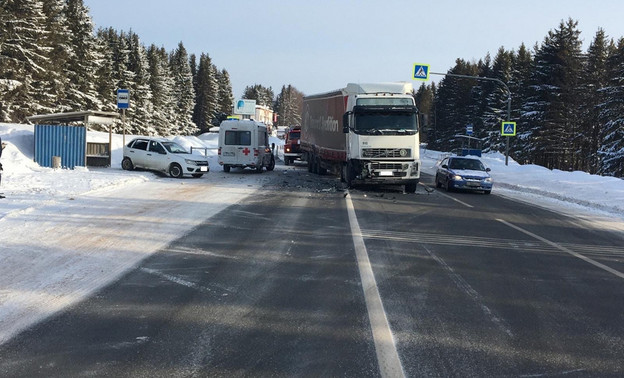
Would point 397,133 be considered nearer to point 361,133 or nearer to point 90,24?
point 361,133

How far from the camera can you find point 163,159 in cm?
2317

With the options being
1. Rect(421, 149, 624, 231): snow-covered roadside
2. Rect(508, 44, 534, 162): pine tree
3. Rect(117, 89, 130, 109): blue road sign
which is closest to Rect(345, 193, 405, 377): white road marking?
Rect(421, 149, 624, 231): snow-covered roadside

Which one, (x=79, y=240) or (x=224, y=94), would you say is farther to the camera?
(x=224, y=94)

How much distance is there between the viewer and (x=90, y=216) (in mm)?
11148

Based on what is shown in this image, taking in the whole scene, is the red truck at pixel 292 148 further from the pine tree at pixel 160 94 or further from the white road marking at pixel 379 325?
the pine tree at pixel 160 94

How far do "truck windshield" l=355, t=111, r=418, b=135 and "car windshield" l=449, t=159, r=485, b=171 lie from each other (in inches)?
167

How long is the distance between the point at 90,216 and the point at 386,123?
10.8 metres

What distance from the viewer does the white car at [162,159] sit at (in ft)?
75.1

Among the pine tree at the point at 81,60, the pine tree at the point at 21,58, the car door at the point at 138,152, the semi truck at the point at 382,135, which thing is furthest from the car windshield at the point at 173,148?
the pine tree at the point at 81,60

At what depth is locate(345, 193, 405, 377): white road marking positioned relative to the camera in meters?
4.00

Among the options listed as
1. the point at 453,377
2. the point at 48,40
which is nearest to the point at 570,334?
the point at 453,377

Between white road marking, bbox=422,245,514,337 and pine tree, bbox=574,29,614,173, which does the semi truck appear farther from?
pine tree, bbox=574,29,614,173

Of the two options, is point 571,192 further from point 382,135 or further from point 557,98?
point 557,98

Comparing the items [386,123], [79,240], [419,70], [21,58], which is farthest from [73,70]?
[79,240]
